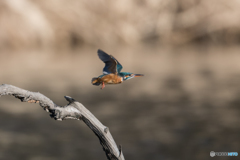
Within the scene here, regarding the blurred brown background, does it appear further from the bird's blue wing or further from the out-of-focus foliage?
the bird's blue wing

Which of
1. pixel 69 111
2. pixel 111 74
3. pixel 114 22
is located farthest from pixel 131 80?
pixel 111 74

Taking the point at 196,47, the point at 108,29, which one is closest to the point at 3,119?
the point at 108,29

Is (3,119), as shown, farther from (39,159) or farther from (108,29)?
(108,29)

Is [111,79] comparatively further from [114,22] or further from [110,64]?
[114,22]

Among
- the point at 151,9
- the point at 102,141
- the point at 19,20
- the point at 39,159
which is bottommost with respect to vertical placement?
the point at 102,141

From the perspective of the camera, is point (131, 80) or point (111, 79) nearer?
point (111, 79)

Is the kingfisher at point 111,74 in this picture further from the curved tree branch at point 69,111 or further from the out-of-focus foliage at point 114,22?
the out-of-focus foliage at point 114,22

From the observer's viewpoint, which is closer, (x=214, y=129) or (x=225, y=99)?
(x=214, y=129)
